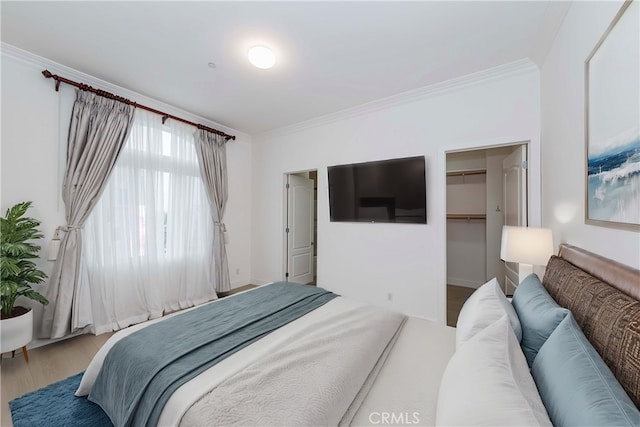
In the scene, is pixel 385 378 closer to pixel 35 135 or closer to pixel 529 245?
pixel 529 245

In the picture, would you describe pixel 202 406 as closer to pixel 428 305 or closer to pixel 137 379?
pixel 137 379

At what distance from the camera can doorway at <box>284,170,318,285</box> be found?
456cm

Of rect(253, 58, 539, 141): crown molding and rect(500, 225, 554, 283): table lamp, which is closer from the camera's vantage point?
rect(500, 225, 554, 283): table lamp

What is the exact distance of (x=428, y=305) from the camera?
3.08 m

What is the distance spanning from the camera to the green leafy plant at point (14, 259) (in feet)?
6.86

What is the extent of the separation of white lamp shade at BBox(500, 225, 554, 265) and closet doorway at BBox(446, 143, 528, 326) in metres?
1.78

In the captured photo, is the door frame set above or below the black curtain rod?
below

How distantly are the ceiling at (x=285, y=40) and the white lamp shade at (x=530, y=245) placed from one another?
161 cm

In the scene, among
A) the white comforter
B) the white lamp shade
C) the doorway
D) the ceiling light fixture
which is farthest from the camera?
the doorway

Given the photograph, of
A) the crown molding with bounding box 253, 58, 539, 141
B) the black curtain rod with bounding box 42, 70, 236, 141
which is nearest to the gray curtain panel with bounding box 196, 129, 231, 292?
the black curtain rod with bounding box 42, 70, 236, 141

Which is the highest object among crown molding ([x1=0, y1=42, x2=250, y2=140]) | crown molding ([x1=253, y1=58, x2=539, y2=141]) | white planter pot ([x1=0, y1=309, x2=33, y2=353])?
crown molding ([x1=0, y1=42, x2=250, y2=140])

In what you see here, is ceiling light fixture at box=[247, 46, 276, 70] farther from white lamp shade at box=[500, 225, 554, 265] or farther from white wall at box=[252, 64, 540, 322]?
white lamp shade at box=[500, 225, 554, 265]

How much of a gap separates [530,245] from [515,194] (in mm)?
1201

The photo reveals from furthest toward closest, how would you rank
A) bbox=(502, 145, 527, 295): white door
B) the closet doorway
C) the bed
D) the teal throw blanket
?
the closet doorway → bbox=(502, 145, 527, 295): white door → the teal throw blanket → the bed
